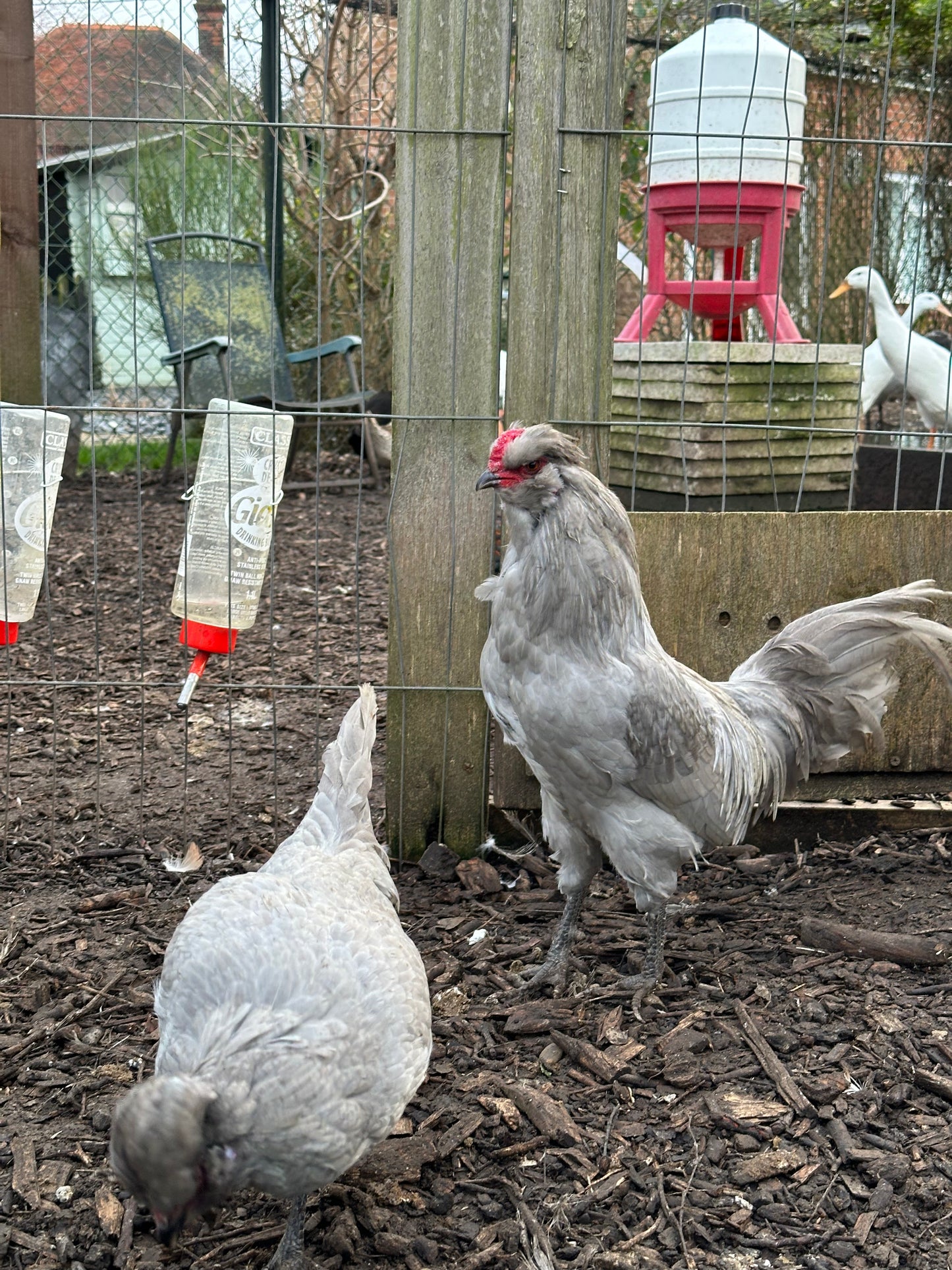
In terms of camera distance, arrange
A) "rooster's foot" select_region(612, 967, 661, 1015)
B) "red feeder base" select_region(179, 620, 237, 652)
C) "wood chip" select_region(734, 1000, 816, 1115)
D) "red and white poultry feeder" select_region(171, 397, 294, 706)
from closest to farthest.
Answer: "wood chip" select_region(734, 1000, 816, 1115) < "rooster's foot" select_region(612, 967, 661, 1015) < "red and white poultry feeder" select_region(171, 397, 294, 706) < "red feeder base" select_region(179, 620, 237, 652)

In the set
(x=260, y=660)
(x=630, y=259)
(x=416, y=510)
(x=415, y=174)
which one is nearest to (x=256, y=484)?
(x=416, y=510)

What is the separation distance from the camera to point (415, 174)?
366 cm

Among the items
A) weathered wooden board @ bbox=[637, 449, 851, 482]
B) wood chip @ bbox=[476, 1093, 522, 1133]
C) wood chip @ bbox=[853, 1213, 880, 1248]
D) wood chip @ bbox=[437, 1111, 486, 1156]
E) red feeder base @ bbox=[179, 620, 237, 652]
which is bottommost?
wood chip @ bbox=[437, 1111, 486, 1156]

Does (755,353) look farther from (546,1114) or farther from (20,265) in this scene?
(20,265)

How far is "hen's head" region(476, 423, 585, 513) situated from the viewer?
3.05m

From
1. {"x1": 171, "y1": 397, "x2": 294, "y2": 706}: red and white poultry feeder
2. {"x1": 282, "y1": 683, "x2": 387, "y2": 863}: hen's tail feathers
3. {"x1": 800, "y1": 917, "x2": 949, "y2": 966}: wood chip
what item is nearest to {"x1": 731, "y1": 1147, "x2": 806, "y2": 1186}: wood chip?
{"x1": 800, "y1": 917, "x2": 949, "y2": 966}: wood chip

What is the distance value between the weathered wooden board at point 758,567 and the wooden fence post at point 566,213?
457 mm

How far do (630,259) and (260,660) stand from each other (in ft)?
10.8

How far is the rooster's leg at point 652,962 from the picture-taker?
3.45 m

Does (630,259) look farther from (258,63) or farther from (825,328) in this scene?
(825,328)

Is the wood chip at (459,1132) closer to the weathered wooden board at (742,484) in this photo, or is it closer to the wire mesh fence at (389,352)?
the wire mesh fence at (389,352)

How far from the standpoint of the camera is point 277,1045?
A: 212cm

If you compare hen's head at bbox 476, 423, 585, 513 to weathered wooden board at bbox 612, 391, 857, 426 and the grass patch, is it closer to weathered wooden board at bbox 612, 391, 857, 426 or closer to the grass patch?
weathered wooden board at bbox 612, 391, 857, 426

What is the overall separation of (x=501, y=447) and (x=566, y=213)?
109cm
